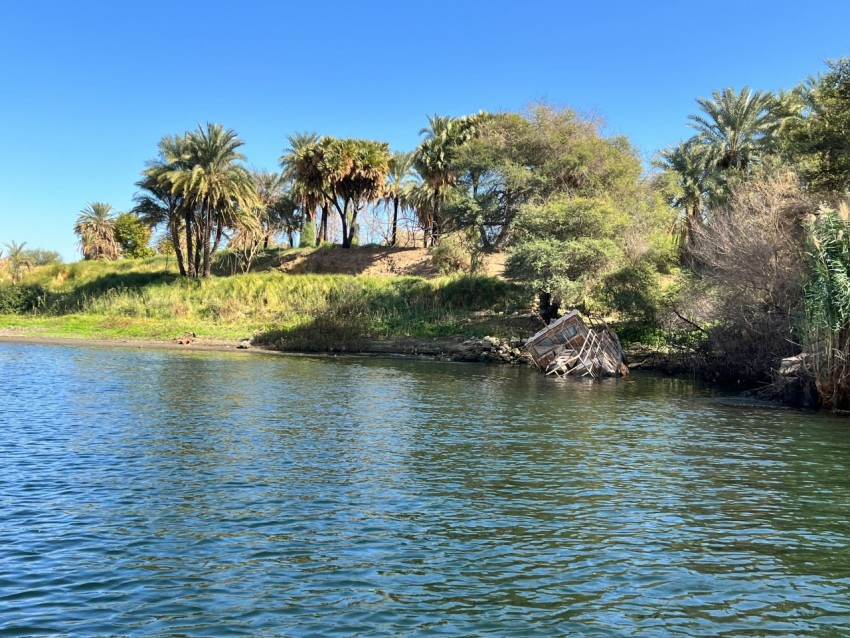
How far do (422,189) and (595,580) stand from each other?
5394cm

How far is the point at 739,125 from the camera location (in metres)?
45.3

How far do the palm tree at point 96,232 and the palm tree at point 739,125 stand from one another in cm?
6386

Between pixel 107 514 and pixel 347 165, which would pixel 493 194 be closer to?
pixel 347 165

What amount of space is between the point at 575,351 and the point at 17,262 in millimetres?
49974

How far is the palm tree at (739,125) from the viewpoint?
148 ft

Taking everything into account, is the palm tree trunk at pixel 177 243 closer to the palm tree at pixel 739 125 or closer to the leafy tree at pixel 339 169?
the leafy tree at pixel 339 169

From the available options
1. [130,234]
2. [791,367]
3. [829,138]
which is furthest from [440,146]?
[130,234]

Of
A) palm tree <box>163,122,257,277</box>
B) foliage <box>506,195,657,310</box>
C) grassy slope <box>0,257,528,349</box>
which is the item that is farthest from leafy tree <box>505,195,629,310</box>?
palm tree <box>163,122,257,277</box>

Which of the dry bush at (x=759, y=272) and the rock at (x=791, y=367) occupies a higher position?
the dry bush at (x=759, y=272)

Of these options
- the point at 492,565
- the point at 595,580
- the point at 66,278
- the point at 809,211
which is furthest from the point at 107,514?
the point at 66,278

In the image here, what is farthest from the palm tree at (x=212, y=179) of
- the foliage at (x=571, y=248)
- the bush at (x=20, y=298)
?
the foliage at (x=571, y=248)

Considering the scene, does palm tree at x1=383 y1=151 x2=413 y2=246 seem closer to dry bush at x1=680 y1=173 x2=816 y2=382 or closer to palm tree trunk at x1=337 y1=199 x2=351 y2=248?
palm tree trunk at x1=337 y1=199 x2=351 y2=248

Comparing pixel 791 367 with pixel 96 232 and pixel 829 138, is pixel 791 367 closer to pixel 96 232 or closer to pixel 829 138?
pixel 829 138

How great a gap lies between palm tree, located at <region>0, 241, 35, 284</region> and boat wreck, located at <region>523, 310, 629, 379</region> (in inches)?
1816
